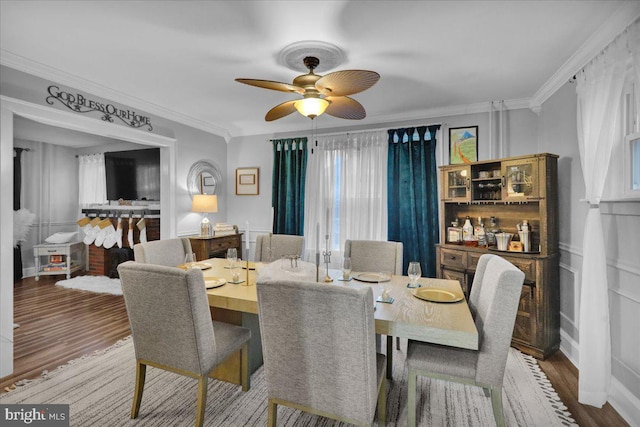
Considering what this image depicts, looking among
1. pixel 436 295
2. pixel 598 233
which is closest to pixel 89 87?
pixel 436 295

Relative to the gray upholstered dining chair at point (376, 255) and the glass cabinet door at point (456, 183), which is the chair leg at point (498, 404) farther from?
the glass cabinet door at point (456, 183)

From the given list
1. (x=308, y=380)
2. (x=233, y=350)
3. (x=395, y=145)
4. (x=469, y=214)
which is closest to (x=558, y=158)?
(x=469, y=214)

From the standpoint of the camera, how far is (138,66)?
2.75 metres

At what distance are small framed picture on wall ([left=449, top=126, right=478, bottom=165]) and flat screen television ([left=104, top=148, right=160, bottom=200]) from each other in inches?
168

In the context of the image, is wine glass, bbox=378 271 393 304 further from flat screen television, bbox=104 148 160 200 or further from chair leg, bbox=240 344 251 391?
flat screen television, bbox=104 148 160 200

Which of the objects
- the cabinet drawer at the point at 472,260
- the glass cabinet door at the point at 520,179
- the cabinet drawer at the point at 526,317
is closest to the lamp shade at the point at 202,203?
the cabinet drawer at the point at 472,260

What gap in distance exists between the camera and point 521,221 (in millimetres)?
3299

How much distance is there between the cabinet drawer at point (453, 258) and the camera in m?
3.27

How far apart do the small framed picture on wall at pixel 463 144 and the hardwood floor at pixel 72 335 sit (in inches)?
84.9

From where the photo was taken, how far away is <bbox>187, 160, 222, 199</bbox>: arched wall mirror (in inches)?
177

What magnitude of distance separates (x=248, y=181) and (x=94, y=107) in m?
2.21

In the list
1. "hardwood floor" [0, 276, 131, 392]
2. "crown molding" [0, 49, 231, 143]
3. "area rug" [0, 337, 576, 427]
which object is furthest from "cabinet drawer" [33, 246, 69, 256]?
"area rug" [0, 337, 576, 427]

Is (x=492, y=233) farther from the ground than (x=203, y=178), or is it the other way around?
(x=203, y=178)

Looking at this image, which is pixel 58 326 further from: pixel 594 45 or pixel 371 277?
pixel 594 45
